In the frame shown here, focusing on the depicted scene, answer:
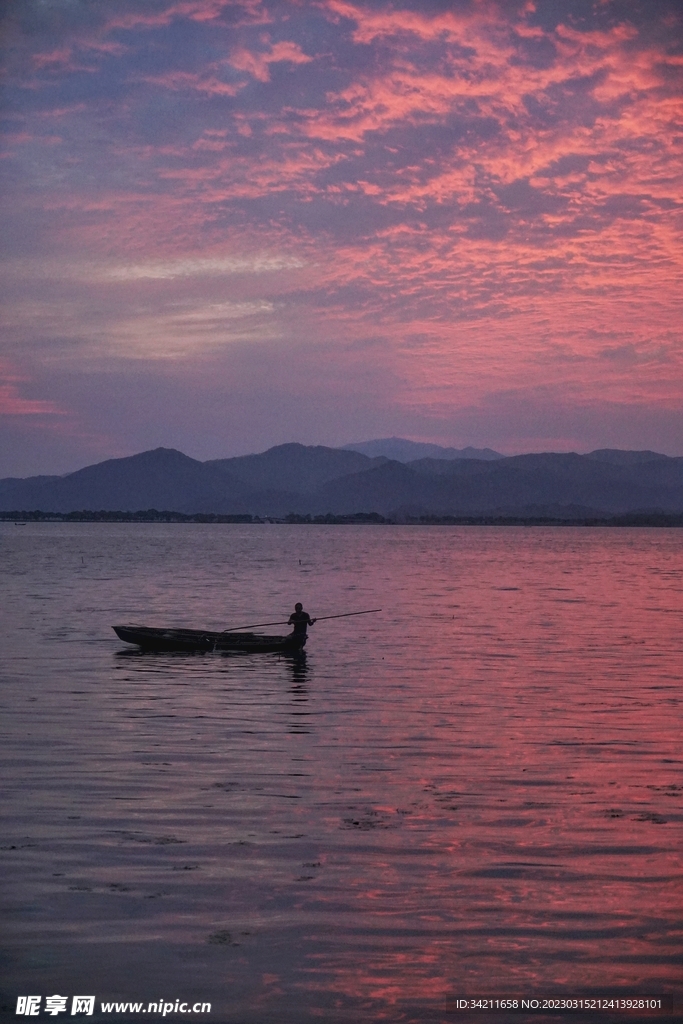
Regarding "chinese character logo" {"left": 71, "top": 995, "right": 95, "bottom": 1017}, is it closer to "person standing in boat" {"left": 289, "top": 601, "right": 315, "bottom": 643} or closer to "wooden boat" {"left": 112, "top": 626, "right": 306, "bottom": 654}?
"person standing in boat" {"left": 289, "top": 601, "right": 315, "bottom": 643}

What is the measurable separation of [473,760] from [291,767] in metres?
3.57

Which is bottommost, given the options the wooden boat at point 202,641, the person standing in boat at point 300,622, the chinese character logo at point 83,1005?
the chinese character logo at point 83,1005

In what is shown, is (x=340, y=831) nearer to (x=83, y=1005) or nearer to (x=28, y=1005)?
(x=83, y=1005)

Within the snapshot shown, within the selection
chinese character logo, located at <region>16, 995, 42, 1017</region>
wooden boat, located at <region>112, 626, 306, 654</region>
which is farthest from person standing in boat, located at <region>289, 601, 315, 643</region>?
chinese character logo, located at <region>16, 995, 42, 1017</region>

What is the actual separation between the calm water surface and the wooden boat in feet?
1.99

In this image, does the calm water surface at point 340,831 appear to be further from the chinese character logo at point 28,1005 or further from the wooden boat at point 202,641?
the wooden boat at point 202,641

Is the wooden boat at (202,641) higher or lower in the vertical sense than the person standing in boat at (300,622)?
lower

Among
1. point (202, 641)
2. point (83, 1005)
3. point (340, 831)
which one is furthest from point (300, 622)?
point (83, 1005)

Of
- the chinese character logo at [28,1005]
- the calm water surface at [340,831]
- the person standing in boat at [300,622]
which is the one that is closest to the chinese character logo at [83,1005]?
the calm water surface at [340,831]

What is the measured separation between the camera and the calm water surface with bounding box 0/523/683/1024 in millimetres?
11078

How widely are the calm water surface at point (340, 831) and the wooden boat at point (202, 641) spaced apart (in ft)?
1.99

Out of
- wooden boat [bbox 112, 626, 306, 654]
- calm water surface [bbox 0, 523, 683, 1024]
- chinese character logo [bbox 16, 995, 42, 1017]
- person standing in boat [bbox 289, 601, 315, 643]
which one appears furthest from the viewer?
wooden boat [bbox 112, 626, 306, 654]

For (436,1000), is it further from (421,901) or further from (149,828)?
(149,828)

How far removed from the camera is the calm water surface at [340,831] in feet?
36.3
